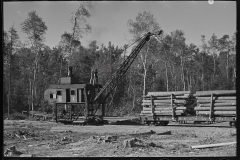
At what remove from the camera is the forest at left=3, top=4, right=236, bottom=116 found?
31141 mm

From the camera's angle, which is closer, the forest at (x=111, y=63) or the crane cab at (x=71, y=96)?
the crane cab at (x=71, y=96)

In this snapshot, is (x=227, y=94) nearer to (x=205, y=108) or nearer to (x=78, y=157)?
(x=205, y=108)

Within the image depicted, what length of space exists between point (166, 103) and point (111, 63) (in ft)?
77.9

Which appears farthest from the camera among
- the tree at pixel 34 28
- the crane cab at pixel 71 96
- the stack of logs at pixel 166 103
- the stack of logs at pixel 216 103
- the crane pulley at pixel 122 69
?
the tree at pixel 34 28

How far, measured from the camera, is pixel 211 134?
46.2ft

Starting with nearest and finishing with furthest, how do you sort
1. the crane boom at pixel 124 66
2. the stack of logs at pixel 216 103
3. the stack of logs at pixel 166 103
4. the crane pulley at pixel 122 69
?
the stack of logs at pixel 216 103 → the stack of logs at pixel 166 103 → the crane pulley at pixel 122 69 → the crane boom at pixel 124 66

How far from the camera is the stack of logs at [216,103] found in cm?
1590

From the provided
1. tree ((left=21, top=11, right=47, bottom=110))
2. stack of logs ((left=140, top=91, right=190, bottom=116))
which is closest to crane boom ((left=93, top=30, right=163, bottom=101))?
stack of logs ((left=140, top=91, right=190, bottom=116))

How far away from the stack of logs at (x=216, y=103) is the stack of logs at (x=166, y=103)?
944 mm

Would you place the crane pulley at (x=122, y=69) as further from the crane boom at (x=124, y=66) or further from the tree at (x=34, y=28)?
the tree at (x=34, y=28)

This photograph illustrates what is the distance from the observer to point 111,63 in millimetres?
41406

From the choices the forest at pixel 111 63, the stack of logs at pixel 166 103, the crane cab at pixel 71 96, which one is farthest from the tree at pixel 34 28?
the stack of logs at pixel 166 103

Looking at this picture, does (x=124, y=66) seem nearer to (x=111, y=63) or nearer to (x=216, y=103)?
(x=216, y=103)

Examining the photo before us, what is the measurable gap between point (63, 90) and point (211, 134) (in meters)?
11.6
